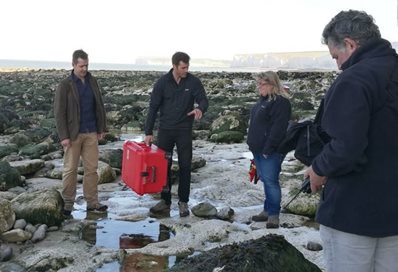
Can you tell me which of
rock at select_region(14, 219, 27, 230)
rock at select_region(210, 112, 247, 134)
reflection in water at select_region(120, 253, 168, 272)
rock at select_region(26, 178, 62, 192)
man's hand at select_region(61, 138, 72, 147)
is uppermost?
man's hand at select_region(61, 138, 72, 147)

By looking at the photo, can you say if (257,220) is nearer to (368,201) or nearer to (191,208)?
(191,208)

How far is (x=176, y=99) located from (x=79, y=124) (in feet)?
4.29

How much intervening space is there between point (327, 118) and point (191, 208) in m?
4.47

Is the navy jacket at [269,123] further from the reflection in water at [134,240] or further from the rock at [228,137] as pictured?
the rock at [228,137]

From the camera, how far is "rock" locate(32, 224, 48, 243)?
18.9 ft

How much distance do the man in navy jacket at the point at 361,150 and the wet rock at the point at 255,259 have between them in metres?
0.68

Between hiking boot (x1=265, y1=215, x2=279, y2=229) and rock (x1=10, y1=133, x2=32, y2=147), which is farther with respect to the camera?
rock (x1=10, y1=133, x2=32, y2=147)

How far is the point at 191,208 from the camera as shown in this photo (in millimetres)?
7039

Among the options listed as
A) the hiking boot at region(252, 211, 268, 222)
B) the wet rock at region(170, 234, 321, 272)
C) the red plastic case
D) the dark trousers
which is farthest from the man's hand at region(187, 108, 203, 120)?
the wet rock at region(170, 234, 321, 272)

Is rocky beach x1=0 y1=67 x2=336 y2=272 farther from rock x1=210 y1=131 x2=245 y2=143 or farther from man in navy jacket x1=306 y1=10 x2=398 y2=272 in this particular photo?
rock x1=210 y1=131 x2=245 y2=143

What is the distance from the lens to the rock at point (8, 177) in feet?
26.2

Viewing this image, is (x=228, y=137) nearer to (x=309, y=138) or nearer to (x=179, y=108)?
(x=179, y=108)

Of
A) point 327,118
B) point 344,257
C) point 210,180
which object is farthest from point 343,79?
point 210,180

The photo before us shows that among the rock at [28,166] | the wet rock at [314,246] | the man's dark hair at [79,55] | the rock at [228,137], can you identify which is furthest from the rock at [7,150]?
the wet rock at [314,246]
